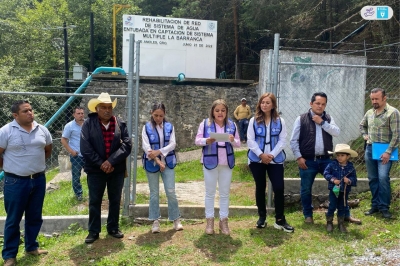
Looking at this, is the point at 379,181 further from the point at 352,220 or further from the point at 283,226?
the point at 283,226

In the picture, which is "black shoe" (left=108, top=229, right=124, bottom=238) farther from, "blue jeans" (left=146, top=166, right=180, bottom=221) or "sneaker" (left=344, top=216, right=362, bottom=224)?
"sneaker" (left=344, top=216, right=362, bottom=224)

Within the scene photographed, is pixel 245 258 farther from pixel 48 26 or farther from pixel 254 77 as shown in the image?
pixel 48 26

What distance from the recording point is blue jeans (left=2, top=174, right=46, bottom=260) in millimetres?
4250

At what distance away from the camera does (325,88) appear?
8.77m

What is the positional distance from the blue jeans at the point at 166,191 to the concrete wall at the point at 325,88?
4186 millimetres

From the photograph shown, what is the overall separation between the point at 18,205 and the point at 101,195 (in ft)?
2.97

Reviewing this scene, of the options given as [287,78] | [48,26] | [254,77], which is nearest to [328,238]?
[287,78]

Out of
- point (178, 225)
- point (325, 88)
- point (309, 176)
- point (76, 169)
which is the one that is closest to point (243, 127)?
point (325, 88)

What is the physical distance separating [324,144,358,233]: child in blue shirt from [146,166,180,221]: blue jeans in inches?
76.4

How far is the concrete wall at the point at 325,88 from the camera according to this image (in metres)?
8.59

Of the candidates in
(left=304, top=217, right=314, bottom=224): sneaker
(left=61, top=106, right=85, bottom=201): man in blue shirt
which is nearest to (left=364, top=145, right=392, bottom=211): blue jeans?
(left=304, top=217, right=314, bottom=224): sneaker

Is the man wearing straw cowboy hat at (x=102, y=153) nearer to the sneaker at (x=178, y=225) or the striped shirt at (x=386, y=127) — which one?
the sneaker at (x=178, y=225)

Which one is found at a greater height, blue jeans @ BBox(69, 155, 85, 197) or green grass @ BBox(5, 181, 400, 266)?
blue jeans @ BBox(69, 155, 85, 197)

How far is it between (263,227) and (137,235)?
1633 mm
